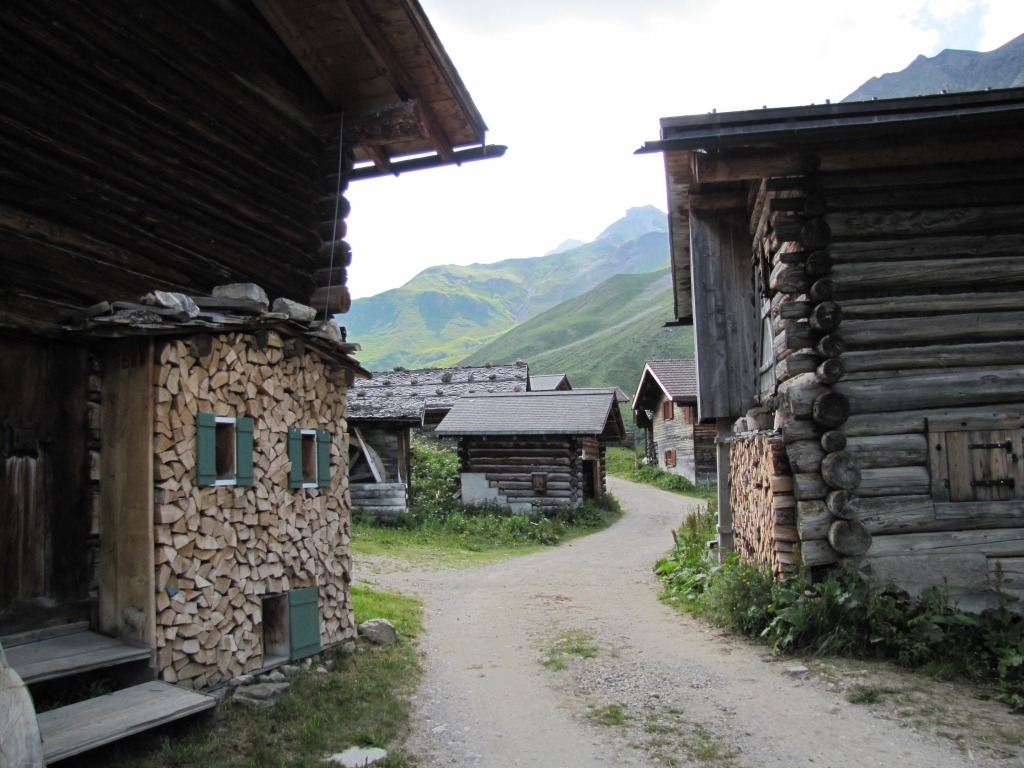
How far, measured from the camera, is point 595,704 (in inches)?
253

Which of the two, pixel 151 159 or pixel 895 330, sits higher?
pixel 151 159

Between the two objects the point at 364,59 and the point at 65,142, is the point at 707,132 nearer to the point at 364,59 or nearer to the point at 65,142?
the point at 364,59

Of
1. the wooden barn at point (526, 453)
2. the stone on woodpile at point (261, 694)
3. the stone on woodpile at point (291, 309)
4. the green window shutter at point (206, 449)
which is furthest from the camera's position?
the wooden barn at point (526, 453)

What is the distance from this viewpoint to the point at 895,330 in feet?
25.2

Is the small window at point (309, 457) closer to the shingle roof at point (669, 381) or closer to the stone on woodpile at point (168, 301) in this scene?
the stone on woodpile at point (168, 301)

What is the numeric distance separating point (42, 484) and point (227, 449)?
4.57 feet

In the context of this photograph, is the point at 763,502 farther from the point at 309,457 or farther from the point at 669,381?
the point at 669,381

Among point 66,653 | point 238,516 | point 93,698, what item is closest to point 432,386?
point 238,516

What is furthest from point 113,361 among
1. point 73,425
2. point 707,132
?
point 707,132

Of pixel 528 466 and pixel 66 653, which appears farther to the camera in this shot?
pixel 528 466

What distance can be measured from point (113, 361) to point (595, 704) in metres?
5.02

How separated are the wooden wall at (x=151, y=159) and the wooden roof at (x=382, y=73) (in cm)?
24

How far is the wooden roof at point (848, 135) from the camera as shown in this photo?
23.2ft

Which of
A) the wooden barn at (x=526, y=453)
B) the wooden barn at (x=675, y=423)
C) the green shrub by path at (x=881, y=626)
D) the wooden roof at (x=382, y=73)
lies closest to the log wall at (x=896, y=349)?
the green shrub by path at (x=881, y=626)
